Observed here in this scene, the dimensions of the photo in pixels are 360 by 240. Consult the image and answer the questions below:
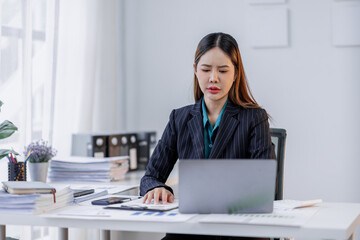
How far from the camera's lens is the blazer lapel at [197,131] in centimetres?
191

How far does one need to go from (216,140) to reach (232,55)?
0.32 metres

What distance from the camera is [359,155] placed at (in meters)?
3.17

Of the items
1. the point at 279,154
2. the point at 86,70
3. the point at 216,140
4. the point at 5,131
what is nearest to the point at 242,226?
the point at 216,140

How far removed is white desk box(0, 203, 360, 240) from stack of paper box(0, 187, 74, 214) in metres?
0.03

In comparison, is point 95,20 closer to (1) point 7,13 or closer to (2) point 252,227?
(1) point 7,13

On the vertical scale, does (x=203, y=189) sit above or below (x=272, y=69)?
below

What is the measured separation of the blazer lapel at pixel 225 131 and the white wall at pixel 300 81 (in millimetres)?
1455

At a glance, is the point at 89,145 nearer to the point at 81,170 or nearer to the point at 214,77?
the point at 81,170

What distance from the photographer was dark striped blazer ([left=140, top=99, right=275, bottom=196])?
73.7 inches

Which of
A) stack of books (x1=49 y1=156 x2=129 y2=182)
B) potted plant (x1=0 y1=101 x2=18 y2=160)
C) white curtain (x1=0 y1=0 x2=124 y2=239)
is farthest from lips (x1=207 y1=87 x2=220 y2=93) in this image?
white curtain (x1=0 y1=0 x2=124 y2=239)

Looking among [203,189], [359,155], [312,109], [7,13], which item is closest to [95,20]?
[7,13]

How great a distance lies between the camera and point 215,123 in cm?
194

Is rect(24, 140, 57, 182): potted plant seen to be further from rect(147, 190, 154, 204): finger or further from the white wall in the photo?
the white wall

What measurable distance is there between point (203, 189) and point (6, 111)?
1.40m
